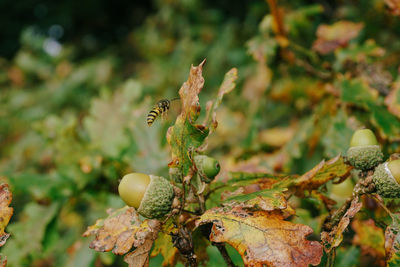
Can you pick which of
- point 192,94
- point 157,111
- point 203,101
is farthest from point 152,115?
point 203,101

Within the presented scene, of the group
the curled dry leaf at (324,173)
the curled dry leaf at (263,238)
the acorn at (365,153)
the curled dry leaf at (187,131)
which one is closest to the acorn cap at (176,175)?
the curled dry leaf at (187,131)

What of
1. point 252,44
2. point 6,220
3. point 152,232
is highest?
point 6,220

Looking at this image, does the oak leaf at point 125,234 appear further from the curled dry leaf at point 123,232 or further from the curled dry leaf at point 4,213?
the curled dry leaf at point 4,213

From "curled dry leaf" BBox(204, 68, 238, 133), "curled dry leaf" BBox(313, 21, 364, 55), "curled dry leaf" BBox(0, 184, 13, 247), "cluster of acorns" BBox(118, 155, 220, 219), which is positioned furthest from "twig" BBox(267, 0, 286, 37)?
"curled dry leaf" BBox(0, 184, 13, 247)

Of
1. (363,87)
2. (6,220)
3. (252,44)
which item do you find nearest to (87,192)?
(6,220)

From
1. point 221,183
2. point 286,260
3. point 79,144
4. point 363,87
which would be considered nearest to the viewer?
point 286,260

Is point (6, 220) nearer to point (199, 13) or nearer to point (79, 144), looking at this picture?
point (79, 144)
